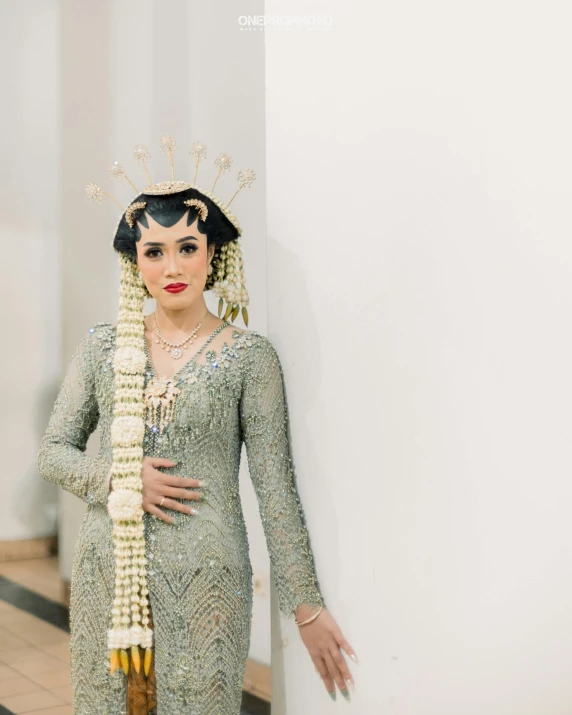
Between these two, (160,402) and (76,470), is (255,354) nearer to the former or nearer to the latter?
(160,402)

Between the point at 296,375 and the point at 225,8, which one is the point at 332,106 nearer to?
the point at 296,375

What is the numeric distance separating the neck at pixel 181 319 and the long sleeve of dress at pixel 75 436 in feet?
0.53

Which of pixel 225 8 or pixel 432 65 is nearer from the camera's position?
pixel 432 65

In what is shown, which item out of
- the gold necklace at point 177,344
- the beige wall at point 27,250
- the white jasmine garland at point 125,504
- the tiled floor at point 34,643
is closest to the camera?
the white jasmine garland at point 125,504

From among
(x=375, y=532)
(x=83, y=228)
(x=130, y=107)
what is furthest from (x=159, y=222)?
(x=83, y=228)

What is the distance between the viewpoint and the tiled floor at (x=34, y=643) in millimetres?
2980

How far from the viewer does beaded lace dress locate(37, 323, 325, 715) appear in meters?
1.75

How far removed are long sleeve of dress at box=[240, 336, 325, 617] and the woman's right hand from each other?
0.14m

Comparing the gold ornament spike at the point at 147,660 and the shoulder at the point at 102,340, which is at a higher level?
the shoulder at the point at 102,340

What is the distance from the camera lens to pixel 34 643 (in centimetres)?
332

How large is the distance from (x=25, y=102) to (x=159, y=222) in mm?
1944

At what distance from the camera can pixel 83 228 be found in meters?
3.45

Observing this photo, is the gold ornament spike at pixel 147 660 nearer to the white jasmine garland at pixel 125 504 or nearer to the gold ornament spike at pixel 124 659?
the gold ornament spike at pixel 124 659

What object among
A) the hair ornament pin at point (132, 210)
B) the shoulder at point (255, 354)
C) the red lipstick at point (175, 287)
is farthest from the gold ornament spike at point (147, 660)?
the hair ornament pin at point (132, 210)
